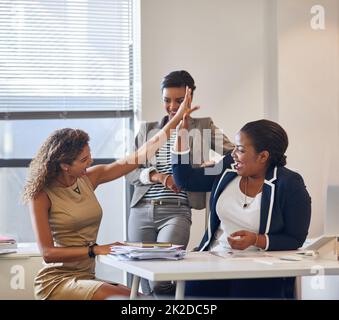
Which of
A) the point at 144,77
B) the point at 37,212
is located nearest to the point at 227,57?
the point at 144,77

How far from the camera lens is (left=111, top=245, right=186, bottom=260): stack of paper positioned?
1.84 metres

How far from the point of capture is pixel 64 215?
220 cm

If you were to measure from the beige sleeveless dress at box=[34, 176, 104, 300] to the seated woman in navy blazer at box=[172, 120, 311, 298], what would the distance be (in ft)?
1.34

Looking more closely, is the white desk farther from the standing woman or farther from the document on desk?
the standing woman

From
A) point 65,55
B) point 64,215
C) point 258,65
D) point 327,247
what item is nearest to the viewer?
point 327,247

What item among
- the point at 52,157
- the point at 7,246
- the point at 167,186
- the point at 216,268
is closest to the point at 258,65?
the point at 167,186

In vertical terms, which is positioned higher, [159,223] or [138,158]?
[138,158]

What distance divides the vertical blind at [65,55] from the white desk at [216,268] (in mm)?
2105

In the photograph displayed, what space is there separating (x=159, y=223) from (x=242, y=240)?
0.90 metres

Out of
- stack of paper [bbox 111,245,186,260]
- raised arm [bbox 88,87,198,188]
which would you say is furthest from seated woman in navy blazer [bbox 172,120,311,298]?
raised arm [bbox 88,87,198,188]

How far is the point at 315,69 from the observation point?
389 centimetres

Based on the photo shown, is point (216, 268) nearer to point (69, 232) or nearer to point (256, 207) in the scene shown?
point (256, 207)

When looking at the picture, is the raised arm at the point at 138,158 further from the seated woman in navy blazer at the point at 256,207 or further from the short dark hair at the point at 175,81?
the seated woman in navy blazer at the point at 256,207

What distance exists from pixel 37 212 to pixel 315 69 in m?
2.37
